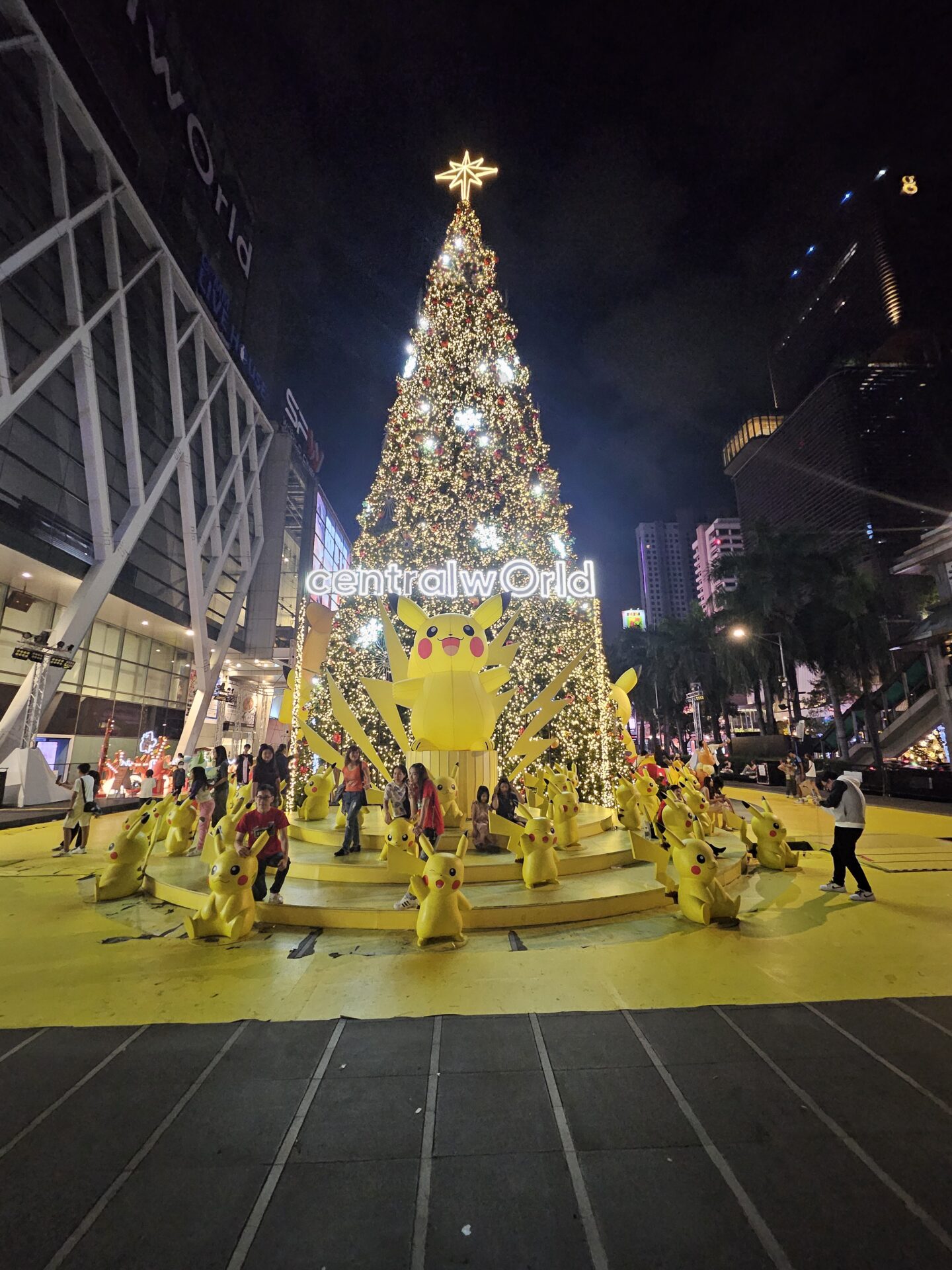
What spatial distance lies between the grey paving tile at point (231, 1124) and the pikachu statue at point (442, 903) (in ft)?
6.91

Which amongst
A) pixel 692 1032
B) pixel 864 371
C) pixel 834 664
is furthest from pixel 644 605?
pixel 692 1032

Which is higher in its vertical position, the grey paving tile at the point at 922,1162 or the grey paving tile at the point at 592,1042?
the grey paving tile at the point at 922,1162

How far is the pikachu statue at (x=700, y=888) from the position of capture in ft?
17.2

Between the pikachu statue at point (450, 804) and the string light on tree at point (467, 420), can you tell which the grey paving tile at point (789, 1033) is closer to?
the pikachu statue at point (450, 804)

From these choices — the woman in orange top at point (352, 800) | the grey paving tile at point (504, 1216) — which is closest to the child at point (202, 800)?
the woman in orange top at point (352, 800)

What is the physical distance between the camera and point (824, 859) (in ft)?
27.6

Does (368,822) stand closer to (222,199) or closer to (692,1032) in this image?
(692,1032)

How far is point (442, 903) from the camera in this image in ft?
15.8

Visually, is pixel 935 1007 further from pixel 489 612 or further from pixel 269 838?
pixel 489 612

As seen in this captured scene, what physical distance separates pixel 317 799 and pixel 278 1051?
735 centimetres

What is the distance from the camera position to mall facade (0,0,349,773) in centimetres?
1650

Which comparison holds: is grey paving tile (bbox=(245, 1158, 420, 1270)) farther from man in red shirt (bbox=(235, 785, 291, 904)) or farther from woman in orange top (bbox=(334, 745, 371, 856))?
woman in orange top (bbox=(334, 745, 371, 856))

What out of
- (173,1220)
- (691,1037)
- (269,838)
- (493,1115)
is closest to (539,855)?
(269,838)

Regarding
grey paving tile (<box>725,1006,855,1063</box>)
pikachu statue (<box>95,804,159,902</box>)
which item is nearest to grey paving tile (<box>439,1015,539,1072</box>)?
grey paving tile (<box>725,1006,855,1063</box>)
